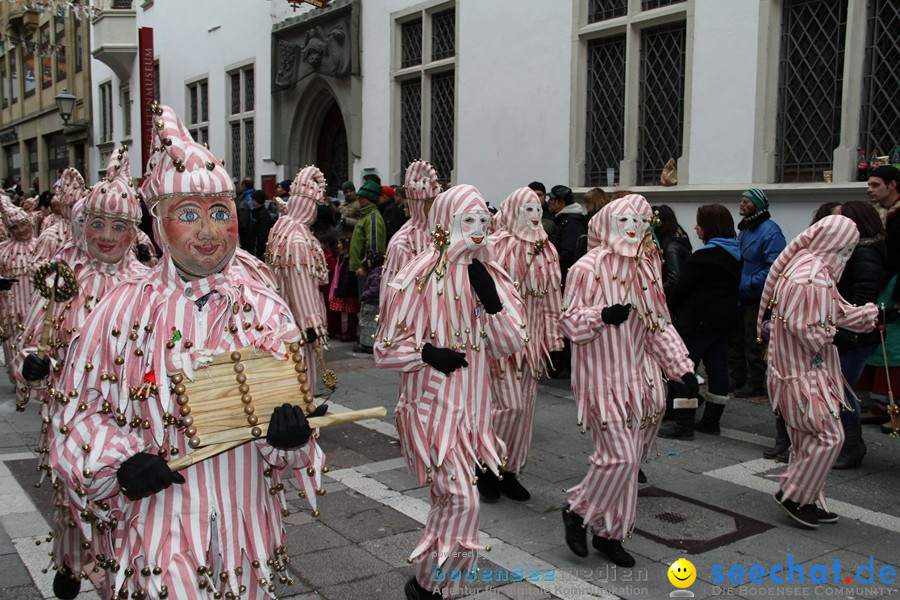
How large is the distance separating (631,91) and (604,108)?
0.62 meters

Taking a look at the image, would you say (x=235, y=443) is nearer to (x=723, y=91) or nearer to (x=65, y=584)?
(x=65, y=584)

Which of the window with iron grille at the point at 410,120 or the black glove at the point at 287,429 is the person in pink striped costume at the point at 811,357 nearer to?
the black glove at the point at 287,429

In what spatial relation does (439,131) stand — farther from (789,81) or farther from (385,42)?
(789,81)

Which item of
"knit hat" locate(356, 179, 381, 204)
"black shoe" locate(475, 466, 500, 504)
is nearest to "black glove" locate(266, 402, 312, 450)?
"black shoe" locate(475, 466, 500, 504)

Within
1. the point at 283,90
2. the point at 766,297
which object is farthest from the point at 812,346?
the point at 283,90

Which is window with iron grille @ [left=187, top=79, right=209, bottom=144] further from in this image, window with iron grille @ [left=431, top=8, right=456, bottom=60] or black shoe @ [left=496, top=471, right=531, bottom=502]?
black shoe @ [left=496, top=471, right=531, bottom=502]

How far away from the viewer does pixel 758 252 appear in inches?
330

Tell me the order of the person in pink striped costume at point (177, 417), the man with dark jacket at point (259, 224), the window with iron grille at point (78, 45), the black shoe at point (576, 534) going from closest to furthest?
the person in pink striped costume at point (177, 417)
the black shoe at point (576, 534)
the man with dark jacket at point (259, 224)
the window with iron grille at point (78, 45)

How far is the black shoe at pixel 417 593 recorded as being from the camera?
402 centimetres

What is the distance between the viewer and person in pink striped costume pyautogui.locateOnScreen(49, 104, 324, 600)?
2730 millimetres

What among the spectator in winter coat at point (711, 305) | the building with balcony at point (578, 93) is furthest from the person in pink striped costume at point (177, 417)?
the building with balcony at point (578, 93)

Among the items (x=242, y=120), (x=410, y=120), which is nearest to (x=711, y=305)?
(x=410, y=120)

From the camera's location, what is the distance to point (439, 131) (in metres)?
14.8

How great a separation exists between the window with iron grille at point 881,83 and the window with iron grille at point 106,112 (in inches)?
977
